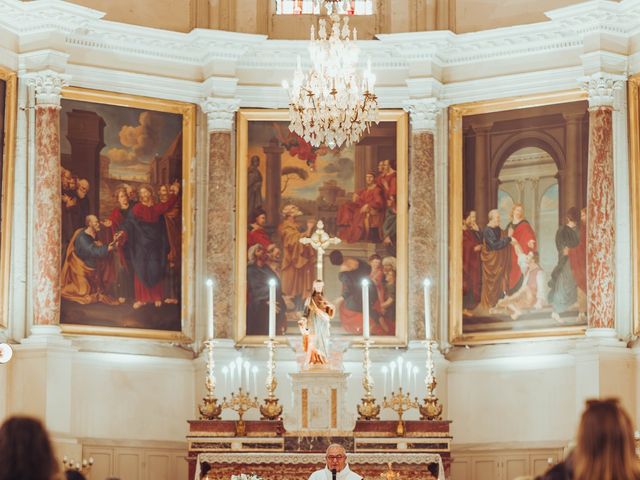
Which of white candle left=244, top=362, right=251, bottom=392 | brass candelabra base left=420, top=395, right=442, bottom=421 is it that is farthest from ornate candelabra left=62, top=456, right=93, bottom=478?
brass candelabra base left=420, top=395, right=442, bottom=421

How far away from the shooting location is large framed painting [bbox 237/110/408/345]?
23562 millimetres

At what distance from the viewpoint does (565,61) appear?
23.2 m

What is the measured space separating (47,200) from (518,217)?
7.71 meters

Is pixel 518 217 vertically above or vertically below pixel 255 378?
above

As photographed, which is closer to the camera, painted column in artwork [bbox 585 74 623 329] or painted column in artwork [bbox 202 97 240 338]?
painted column in artwork [bbox 585 74 623 329]

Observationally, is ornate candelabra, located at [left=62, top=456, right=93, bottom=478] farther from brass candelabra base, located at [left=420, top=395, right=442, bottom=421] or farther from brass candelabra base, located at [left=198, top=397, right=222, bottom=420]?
brass candelabra base, located at [left=420, top=395, right=442, bottom=421]

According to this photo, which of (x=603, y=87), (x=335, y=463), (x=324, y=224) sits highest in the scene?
(x=603, y=87)

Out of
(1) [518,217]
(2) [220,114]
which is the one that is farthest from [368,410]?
(2) [220,114]

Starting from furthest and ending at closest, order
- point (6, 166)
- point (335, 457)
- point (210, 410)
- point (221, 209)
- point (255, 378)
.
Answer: point (221, 209) → point (255, 378) → point (6, 166) → point (210, 410) → point (335, 457)

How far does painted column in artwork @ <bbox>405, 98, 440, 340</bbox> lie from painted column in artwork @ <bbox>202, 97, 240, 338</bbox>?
3.00 metres

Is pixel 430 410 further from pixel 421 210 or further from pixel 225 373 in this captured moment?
pixel 421 210

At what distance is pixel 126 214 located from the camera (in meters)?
23.4

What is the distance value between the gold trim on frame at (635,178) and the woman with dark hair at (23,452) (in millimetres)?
16460

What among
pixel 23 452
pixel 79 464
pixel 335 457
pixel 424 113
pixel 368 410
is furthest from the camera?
pixel 424 113
